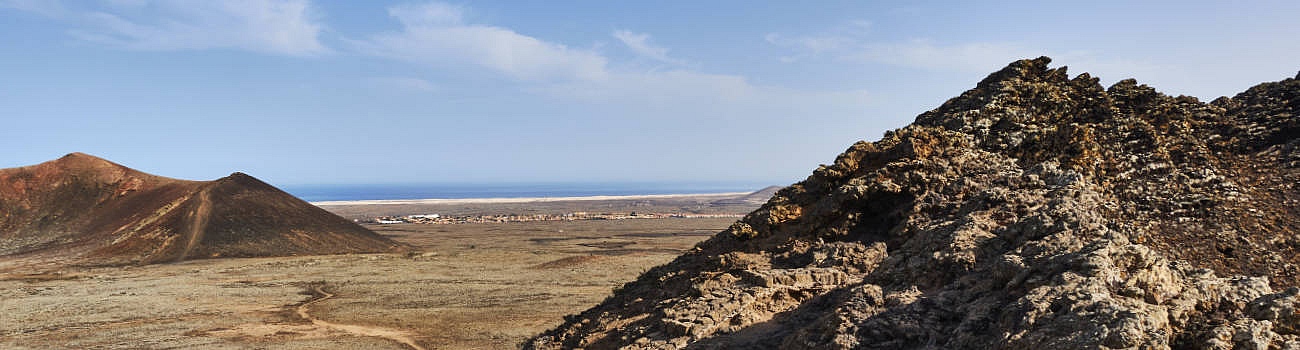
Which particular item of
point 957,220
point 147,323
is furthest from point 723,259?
point 147,323

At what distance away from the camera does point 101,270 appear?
3997cm

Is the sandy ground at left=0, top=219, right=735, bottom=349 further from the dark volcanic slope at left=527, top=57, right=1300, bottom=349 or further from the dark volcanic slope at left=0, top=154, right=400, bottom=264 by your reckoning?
the dark volcanic slope at left=527, top=57, right=1300, bottom=349

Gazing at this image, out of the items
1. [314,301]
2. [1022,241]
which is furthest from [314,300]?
[1022,241]

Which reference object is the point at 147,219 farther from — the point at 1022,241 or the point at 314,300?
the point at 1022,241

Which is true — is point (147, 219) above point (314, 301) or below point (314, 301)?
above

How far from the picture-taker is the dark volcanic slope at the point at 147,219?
1796 inches

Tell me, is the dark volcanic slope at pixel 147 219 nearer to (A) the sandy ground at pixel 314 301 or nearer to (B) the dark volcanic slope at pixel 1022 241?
(A) the sandy ground at pixel 314 301

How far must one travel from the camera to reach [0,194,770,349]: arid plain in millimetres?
21188

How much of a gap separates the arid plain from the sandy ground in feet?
0.18

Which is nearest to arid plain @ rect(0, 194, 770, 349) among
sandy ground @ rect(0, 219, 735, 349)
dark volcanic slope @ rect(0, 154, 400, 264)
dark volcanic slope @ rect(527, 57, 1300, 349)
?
sandy ground @ rect(0, 219, 735, 349)

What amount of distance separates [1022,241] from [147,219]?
56.0 metres

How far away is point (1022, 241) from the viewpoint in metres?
7.35

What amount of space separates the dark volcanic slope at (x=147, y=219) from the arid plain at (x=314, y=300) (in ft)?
12.6

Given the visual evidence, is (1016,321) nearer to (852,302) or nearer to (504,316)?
(852,302)
